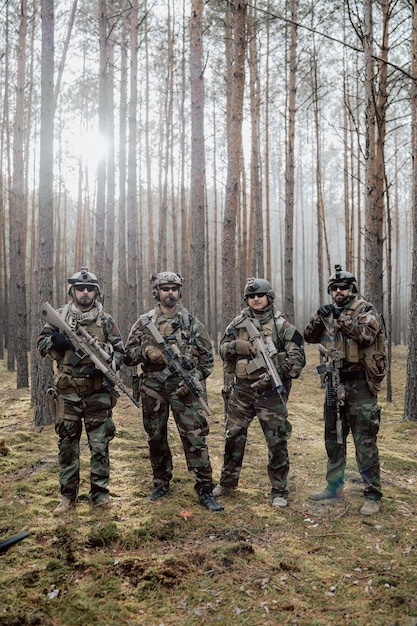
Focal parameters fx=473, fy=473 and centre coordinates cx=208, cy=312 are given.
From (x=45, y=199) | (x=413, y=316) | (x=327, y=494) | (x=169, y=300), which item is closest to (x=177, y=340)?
(x=169, y=300)

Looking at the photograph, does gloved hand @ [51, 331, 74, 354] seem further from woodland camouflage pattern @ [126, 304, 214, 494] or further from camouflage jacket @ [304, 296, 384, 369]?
camouflage jacket @ [304, 296, 384, 369]

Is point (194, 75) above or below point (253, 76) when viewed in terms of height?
below

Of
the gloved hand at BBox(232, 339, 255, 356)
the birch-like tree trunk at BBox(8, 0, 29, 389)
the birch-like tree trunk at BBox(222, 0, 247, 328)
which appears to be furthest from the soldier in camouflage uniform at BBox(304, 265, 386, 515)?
the birch-like tree trunk at BBox(8, 0, 29, 389)

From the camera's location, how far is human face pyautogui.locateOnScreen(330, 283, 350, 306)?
4570 mm

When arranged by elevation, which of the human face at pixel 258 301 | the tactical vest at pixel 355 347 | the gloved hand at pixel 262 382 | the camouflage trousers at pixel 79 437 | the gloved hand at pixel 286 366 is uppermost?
the human face at pixel 258 301

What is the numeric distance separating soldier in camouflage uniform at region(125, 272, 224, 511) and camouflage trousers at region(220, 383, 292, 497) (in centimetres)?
31

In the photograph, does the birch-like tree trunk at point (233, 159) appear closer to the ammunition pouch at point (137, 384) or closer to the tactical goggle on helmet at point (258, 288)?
the tactical goggle on helmet at point (258, 288)

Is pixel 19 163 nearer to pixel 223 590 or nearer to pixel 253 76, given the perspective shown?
pixel 253 76

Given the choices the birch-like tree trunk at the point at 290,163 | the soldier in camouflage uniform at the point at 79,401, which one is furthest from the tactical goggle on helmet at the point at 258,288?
the birch-like tree trunk at the point at 290,163

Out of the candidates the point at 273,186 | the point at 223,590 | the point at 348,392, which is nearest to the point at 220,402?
the point at 348,392

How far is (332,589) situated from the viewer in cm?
318

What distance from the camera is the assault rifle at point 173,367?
4496mm

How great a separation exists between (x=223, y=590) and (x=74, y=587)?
99cm

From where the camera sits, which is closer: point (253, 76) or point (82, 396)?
point (82, 396)
